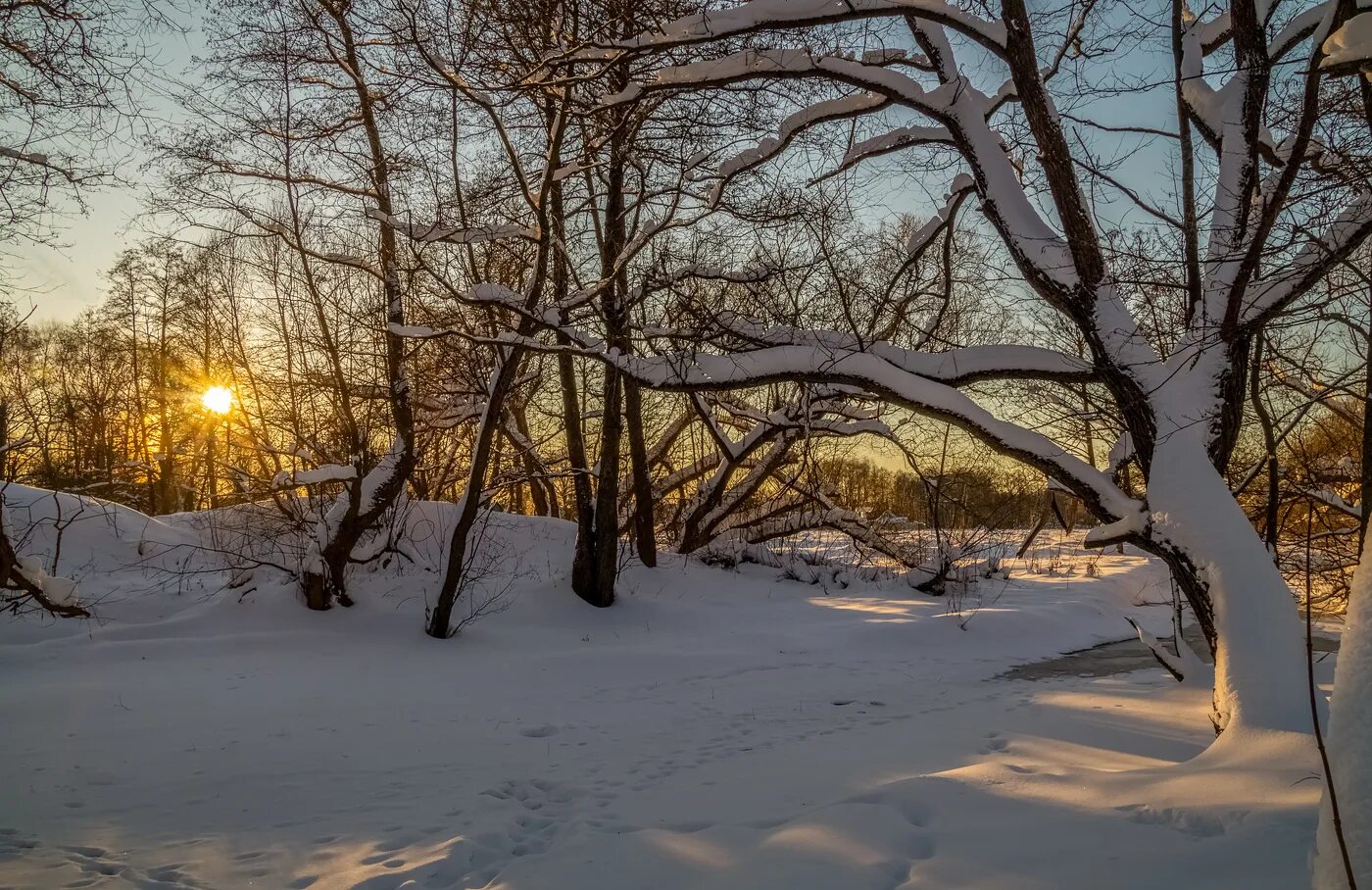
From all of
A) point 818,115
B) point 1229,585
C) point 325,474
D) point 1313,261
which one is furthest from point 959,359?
point 325,474

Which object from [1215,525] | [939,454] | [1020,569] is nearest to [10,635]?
[1215,525]

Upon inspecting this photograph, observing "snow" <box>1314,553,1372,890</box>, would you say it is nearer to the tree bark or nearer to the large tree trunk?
the large tree trunk

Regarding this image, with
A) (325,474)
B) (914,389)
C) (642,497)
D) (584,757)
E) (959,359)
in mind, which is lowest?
(584,757)

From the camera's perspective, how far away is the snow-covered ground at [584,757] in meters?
3.00

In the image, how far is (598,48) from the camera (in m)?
5.48

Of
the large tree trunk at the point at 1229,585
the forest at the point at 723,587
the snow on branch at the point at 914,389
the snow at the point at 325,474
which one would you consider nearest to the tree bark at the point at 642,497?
the forest at the point at 723,587

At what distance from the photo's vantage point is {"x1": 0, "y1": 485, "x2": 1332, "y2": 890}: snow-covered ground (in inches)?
118

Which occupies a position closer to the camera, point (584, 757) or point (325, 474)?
point (584, 757)

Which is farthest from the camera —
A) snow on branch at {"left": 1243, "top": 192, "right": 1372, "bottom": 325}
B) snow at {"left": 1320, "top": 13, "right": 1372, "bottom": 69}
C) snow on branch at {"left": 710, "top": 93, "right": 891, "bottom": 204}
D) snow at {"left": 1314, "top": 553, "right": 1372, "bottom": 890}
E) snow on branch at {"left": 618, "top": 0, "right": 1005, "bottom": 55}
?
snow on branch at {"left": 710, "top": 93, "right": 891, "bottom": 204}

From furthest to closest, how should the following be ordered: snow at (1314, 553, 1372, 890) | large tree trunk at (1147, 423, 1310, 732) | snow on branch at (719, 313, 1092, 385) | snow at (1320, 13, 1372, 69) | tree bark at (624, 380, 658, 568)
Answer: tree bark at (624, 380, 658, 568), snow on branch at (719, 313, 1092, 385), large tree trunk at (1147, 423, 1310, 732), snow at (1320, 13, 1372, 69), snow at (1314, 553, 1372, 890)

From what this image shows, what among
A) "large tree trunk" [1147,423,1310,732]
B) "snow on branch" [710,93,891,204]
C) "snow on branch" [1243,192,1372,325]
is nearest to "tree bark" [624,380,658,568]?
"snow on branch" [710,93,891,204]

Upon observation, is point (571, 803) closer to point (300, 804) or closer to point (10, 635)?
point (300, 804)

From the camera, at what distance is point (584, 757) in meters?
5.25

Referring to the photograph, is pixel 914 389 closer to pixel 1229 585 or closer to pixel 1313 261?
pixel 1229 585
